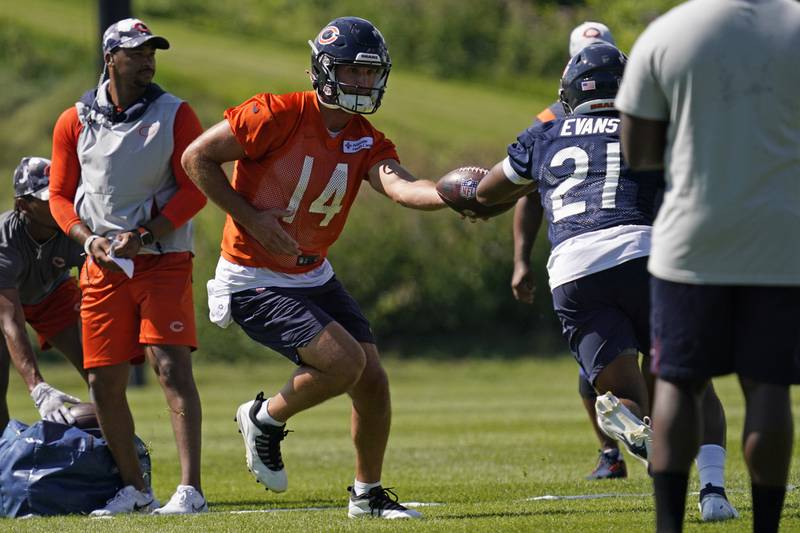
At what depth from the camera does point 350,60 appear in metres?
6.86

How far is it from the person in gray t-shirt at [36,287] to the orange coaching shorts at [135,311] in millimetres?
563

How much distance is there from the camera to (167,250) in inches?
307

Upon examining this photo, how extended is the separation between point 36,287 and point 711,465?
4505mm

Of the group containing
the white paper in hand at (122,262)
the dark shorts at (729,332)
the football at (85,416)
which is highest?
the dark shorts at (729,332)

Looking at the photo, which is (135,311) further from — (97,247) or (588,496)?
(588,496)

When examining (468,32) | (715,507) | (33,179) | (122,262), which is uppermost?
(33,179)

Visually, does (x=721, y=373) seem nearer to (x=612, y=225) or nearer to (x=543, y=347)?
(x=612, y=225)

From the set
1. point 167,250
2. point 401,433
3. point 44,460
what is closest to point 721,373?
point 167,250

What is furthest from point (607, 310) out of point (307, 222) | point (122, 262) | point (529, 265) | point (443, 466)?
point (443, 466)

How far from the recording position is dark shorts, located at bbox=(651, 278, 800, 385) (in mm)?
4707

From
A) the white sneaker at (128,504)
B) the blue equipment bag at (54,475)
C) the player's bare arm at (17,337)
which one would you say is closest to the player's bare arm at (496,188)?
the white sneaker at (128,504)

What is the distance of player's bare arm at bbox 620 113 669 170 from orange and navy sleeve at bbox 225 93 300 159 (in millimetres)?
2418

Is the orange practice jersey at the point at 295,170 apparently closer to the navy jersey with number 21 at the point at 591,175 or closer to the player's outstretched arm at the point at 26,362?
the navy jersey with number 21 at the point at 591,175

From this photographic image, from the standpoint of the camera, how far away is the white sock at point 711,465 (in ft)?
21.4
